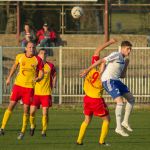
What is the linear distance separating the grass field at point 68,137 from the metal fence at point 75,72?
4776 mm

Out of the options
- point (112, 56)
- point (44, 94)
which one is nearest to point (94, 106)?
point (112, 56)

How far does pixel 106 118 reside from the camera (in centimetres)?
1786

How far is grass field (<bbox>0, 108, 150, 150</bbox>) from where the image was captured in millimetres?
17734

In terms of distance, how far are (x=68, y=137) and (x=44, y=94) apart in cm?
127

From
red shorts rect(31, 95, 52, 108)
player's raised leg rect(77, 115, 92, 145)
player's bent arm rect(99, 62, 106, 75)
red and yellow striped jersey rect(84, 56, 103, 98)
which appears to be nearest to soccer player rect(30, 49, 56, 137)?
red shorts rect(31, 95, 52, 108)

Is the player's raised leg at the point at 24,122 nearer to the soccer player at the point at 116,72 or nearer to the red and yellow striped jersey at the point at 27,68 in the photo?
the red and yellow striped jersey at the point at 27,68

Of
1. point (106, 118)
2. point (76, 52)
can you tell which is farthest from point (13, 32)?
point (106, 118)

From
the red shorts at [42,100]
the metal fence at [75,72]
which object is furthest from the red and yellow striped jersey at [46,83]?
the metal fence at [75,72]

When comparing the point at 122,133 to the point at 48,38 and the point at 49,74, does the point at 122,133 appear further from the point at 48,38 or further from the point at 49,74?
the point at 48,38

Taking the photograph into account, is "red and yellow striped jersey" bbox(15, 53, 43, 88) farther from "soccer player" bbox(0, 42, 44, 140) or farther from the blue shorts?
the blue shorts

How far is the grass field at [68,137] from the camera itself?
1773 centimetres

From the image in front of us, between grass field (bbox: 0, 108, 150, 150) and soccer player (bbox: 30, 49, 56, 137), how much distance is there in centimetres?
34

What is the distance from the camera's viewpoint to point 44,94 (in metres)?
20.5

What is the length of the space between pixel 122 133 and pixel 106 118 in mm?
2041
